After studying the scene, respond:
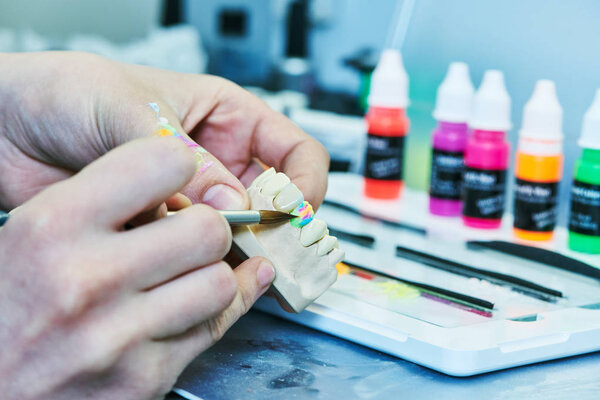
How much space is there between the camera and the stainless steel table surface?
51 cm

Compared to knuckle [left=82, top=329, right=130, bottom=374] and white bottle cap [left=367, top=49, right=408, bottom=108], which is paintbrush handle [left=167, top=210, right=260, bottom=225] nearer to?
knuckle [left=82, top=329, right=130, bottom=374]

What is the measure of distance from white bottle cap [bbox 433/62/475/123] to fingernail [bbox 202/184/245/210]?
1.43ft

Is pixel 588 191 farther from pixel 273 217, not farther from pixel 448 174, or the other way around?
pixel 273 217

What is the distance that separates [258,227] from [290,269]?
0.15 ft

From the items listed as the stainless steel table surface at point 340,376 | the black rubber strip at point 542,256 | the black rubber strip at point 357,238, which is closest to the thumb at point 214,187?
the stainless steel table surface at point 340,376

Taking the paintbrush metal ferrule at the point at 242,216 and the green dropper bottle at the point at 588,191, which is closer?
Answer: the paintbrush metal ferrule at the point at 242,216

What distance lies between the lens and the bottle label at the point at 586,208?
77cm

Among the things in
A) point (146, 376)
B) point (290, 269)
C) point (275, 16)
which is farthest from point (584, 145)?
point (275, 16)

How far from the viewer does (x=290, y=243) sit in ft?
1.90

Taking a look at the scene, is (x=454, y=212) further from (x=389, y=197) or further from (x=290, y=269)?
(x=290, y=269)

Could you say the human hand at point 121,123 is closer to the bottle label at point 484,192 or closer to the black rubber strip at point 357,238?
the black rubber strip at point 357,238

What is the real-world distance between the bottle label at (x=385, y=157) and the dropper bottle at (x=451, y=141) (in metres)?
0.05

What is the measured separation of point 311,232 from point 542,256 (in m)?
0.31

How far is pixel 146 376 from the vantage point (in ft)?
1.53
